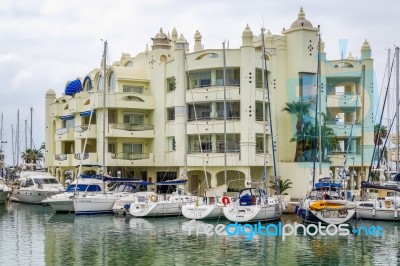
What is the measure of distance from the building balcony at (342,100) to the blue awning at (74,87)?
1269 inches

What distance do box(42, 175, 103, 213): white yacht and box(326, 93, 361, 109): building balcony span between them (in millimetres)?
26990

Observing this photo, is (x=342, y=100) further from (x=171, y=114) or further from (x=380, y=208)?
(x=380, y=208)

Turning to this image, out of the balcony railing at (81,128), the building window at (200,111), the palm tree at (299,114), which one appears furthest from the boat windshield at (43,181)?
the palm tree at (299,114)

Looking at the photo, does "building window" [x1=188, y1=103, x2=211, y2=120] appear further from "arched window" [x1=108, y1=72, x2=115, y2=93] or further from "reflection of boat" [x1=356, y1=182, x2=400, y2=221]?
"reflection of boat" [x1=356, y1=182, x2=400, y2=221]

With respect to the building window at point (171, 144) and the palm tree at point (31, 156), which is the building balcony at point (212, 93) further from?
the palm tree at point (31, 156)

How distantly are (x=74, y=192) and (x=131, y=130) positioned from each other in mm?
15057

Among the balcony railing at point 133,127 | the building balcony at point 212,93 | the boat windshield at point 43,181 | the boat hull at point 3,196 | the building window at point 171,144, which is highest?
the building balcony at point 212,93

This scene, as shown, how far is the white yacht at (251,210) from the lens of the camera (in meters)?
44.8

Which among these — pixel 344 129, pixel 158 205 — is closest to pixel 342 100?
pixel 344 129

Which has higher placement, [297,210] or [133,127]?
[133,127]

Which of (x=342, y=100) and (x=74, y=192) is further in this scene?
(x=342, y=100)

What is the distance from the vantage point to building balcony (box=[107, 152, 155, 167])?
2635 inches

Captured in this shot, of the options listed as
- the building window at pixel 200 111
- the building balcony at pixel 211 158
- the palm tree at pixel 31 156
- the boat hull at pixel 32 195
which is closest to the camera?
the building balcony at pixel 211 158

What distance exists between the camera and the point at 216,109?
61.7 meters
